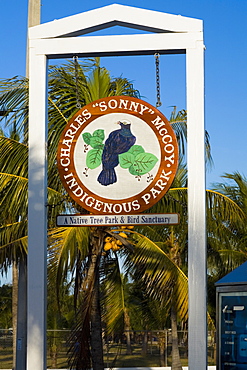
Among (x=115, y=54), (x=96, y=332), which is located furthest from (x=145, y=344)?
(x=115, y=54)

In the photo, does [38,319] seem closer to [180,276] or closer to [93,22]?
[93,22]

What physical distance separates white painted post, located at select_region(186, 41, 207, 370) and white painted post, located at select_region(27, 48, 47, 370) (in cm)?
148

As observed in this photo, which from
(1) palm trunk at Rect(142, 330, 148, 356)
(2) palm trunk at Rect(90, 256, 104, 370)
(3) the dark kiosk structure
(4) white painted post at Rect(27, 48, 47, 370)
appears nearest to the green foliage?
(1) palm trunk at Rect(142, 330, 148, 356)

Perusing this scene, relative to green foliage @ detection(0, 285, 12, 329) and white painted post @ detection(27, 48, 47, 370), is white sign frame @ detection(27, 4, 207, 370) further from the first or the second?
green foliage @ detection(0, 285, 12, 329)

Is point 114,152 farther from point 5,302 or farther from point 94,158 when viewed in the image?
point 5,302

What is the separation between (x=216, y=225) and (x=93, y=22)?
31.5ft

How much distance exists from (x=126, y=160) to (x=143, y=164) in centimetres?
18

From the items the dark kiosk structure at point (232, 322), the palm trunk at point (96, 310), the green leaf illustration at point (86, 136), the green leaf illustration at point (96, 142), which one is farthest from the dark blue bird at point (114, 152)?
the palm trunk at point (96, 310)

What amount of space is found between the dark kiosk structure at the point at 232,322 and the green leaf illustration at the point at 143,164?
2.69 m

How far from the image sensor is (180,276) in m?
11.3

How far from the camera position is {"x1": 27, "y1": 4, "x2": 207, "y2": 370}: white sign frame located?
20.8 ft

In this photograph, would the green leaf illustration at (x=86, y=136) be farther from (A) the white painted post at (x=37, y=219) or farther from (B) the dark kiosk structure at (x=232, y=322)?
(B) the dark kiosk structure at (x=232, y=322)

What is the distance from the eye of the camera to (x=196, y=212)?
641 cm

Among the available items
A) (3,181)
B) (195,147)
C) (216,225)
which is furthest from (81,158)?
(216,225)
